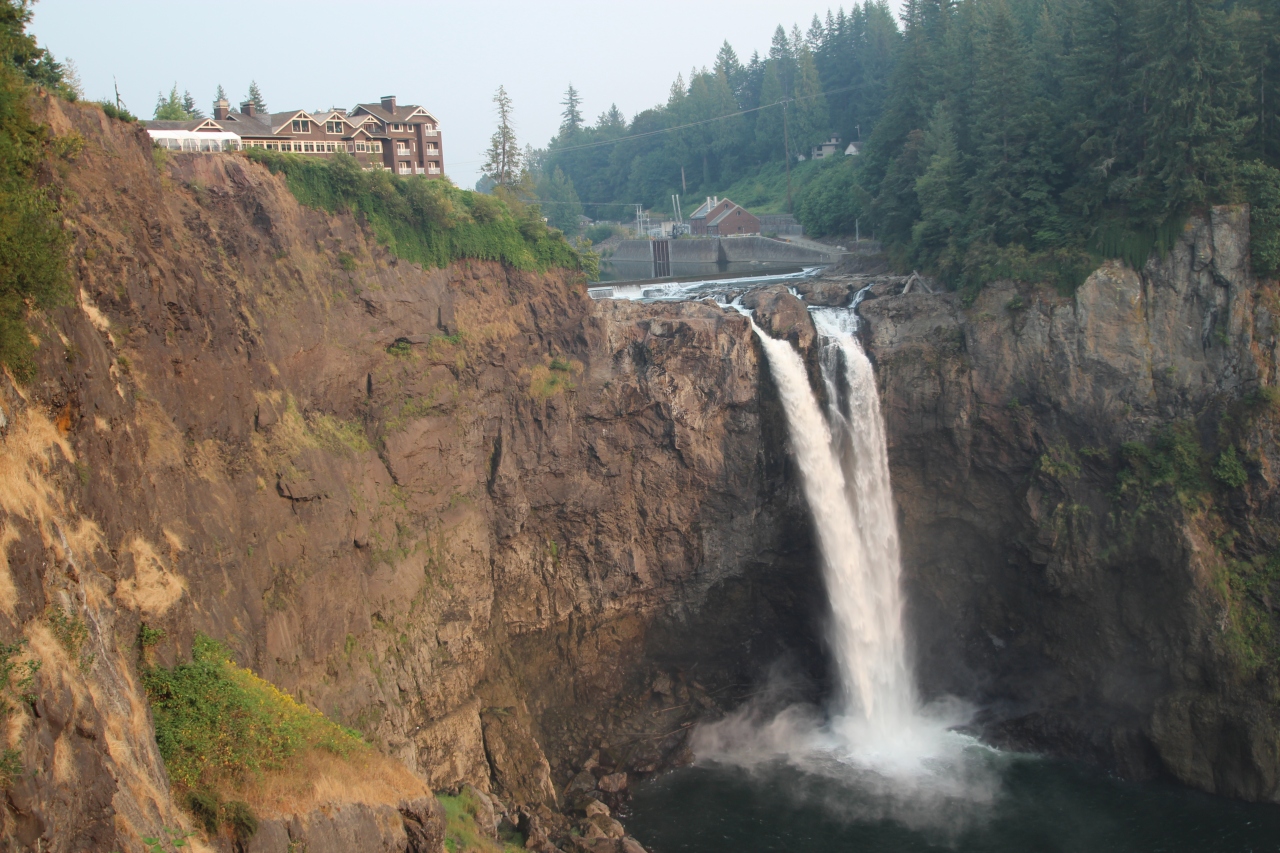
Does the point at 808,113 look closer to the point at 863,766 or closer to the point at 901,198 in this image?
the point at 901,198

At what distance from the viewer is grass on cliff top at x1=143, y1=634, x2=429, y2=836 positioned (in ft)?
48.8

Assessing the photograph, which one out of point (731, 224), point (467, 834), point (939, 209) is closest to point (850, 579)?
point (939, 209)

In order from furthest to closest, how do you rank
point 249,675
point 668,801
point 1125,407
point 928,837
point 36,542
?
point 1125,407 → point 668,801 → point 928,837 → point 249,675 → point 36,542

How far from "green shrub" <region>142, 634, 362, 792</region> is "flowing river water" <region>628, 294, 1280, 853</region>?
13011mm

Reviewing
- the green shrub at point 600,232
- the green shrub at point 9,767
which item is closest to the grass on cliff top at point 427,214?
the green shrub at point 9,767

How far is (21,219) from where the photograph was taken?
47.7 feet

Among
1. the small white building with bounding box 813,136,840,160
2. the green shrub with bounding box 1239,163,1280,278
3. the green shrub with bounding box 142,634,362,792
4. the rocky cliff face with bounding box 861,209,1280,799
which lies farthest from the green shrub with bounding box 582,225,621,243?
the green shrub with bounding box 142,634,362,792

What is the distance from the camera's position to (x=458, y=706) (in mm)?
28328

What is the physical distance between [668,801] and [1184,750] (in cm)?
1502

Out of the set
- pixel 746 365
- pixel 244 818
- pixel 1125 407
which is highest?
pixel 746 365

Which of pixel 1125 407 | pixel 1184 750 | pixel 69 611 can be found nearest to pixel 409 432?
pixel 69 611

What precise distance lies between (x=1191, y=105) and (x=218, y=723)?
105 ft

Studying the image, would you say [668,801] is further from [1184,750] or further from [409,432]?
[1184,750]

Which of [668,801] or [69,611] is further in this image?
[668,801]
